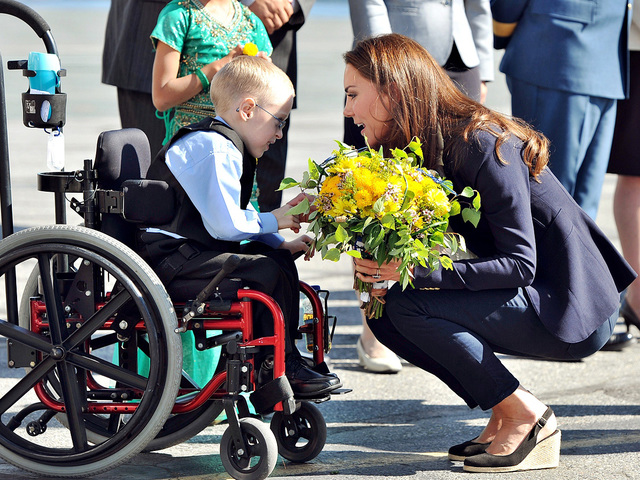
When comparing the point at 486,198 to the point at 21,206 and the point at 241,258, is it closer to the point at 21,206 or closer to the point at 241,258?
the point at 241,258

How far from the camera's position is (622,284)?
334 cm

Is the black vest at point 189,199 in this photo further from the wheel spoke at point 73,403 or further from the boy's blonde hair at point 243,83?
the wheel spoke at point 73,403

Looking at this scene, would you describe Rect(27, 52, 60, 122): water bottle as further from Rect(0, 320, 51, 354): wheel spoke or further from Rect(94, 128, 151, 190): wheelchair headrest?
Rect(0, 320, 51, 354): wheel spoke

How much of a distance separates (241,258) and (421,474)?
89cm

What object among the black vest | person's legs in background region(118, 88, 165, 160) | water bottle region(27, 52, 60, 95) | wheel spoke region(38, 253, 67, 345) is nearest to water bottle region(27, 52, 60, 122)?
water bottle region(27, 52, 60, 95)

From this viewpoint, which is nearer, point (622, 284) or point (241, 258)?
point (241, 258)

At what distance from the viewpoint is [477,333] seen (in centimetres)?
314

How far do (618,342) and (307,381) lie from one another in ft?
6.86

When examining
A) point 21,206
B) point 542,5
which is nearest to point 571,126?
point 542,5

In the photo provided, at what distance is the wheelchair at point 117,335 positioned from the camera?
2.82 metres

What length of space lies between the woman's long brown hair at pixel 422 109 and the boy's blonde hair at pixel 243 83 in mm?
293

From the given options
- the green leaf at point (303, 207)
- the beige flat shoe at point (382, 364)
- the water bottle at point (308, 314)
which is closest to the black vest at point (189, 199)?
the green leaf at point (303, 207)

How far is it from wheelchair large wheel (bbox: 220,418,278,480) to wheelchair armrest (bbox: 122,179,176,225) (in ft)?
2.15

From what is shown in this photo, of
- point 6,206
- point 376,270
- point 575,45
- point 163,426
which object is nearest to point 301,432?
point 163,426
